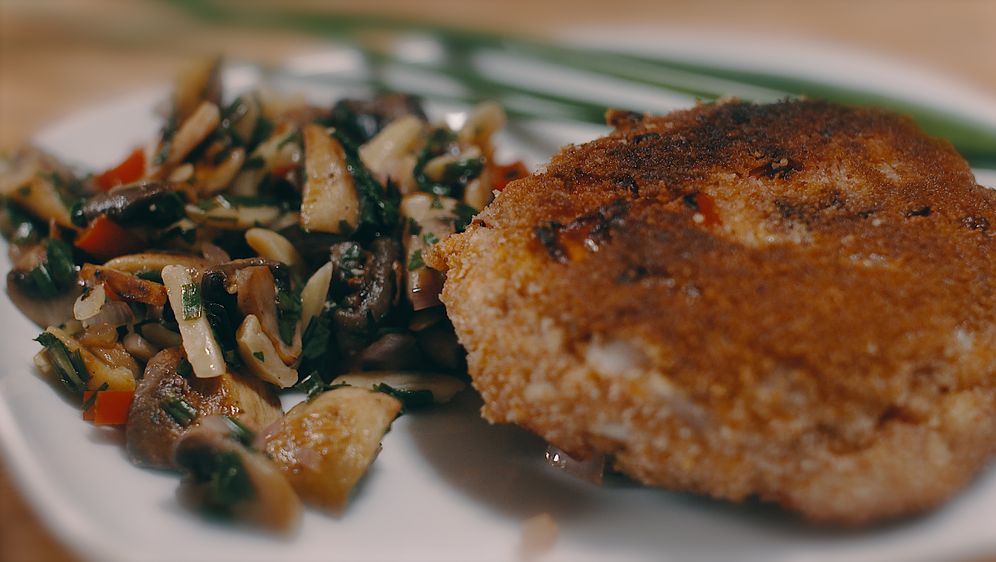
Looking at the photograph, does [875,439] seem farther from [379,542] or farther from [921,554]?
[379,542]

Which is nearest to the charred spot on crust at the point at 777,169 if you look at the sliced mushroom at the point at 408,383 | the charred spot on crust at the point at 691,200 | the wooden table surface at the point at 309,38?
the charred spot on crust at the point at 691,200

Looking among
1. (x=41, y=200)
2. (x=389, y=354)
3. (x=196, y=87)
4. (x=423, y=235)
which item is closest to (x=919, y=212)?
(x=423, y=235)

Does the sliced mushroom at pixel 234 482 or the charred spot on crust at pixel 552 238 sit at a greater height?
the charred spot on crust at pixel 552 238

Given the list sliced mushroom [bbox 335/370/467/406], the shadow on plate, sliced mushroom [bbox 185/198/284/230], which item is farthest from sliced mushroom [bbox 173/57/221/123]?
the shadow on plate

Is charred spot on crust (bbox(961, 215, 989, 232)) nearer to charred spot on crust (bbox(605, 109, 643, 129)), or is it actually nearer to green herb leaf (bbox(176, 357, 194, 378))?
charred spot on crust (bbox(605, 109, 643, 129))

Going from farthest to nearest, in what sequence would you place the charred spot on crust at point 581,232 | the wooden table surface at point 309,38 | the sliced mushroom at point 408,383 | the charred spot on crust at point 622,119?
the wooden table surface at point 309,38
the charred spot on crust at point 622,119
the sliced mushroom at point 408,383
the charred spot on crust at point 581,232

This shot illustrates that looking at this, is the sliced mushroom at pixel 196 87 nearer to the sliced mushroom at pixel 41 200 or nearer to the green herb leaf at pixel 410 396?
the sliced mushroom at pixel 41 200

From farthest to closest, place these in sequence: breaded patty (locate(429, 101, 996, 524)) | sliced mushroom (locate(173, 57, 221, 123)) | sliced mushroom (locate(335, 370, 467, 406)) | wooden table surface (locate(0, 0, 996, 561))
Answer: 1. wooden table surface (locate(0, 0, 996, 561))
2. sliced mushroom (locate(173, 57, 221, 123))
3. sliced mushroom (locate(335, 370, 467, 406))
4. breaded patty (locate(429, 101, 996, 524))
